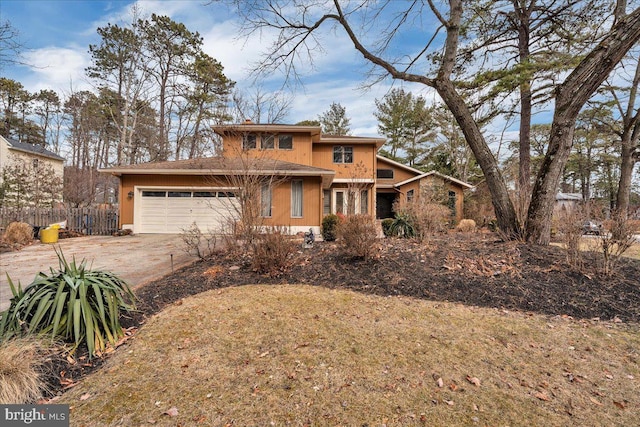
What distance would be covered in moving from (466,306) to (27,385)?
4.78 meters

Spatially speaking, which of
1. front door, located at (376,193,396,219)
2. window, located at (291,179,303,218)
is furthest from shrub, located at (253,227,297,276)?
front door, located at (376,193,396,219)

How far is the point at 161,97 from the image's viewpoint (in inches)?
833

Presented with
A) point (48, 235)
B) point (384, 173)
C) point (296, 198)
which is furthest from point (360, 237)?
point (384, 173)

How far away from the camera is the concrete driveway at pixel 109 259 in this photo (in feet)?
18.6

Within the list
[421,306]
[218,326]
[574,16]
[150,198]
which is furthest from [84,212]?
[574,16]

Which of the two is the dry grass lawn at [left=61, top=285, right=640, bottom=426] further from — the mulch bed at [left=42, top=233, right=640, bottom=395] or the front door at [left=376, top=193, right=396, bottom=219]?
the front door at [left=376, top=193, right=396, bottom=219]

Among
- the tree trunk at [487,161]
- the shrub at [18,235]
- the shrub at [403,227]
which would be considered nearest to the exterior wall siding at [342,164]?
the shrub at [403,227]

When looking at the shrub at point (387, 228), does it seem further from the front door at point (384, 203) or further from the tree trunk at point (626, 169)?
the tree trunk at point (626, 169)

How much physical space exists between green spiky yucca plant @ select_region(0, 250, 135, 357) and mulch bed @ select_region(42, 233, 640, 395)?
52 centimetres

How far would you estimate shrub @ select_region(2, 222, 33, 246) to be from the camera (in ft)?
30.2

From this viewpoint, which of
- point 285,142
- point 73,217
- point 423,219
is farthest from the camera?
point 285,142

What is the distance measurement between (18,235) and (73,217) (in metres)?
3.57

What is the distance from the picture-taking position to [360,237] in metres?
5.56

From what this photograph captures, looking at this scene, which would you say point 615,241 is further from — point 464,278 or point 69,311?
point 69,311
